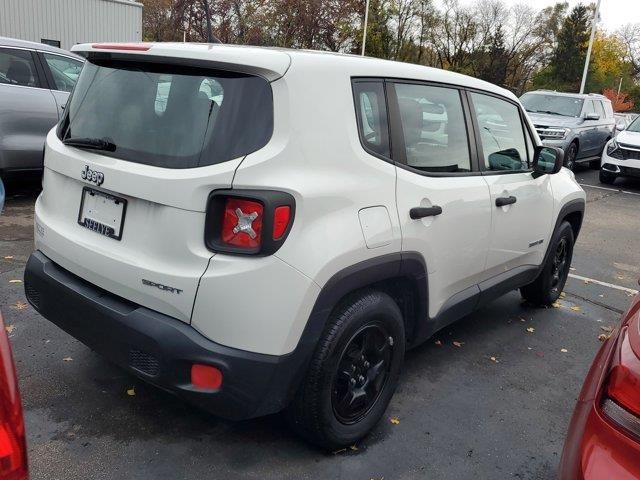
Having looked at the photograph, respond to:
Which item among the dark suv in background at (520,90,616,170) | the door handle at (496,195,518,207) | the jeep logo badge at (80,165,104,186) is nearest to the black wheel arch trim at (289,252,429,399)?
the door handle at (496,195,518,207)

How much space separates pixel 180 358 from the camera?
7.60 ft

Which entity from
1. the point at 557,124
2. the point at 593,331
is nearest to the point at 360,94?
the point at 593,331

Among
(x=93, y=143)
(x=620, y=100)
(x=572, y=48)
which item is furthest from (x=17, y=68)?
(x=620, y=100)

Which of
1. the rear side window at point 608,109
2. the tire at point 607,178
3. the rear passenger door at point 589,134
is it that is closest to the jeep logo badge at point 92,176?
the tire at point 607,178

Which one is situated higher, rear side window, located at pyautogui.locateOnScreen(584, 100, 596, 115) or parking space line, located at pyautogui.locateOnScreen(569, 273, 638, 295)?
rear side window, located at pyautogui.locateOnScreen(584, 100, 596, 115)

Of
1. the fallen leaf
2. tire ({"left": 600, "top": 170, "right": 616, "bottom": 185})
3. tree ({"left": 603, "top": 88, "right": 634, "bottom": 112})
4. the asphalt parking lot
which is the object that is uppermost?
tree ({"left": 603, "top": 88, "right": 634, "bottom": 112})

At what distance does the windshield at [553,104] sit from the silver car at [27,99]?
10.6 m

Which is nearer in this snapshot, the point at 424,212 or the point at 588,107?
the point at 424,212

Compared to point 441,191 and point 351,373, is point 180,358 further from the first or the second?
point 441,191

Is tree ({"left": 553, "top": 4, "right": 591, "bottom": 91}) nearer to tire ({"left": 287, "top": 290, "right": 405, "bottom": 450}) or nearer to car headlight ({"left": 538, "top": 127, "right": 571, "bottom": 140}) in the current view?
car headlight ({"left": 538, "top": 127, "right": 571, "bottom": 140})

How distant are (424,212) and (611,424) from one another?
1.44 m

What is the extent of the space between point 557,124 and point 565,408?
10981 mm

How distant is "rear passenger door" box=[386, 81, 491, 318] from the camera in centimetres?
294

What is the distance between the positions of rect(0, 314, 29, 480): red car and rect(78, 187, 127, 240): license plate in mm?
1111
